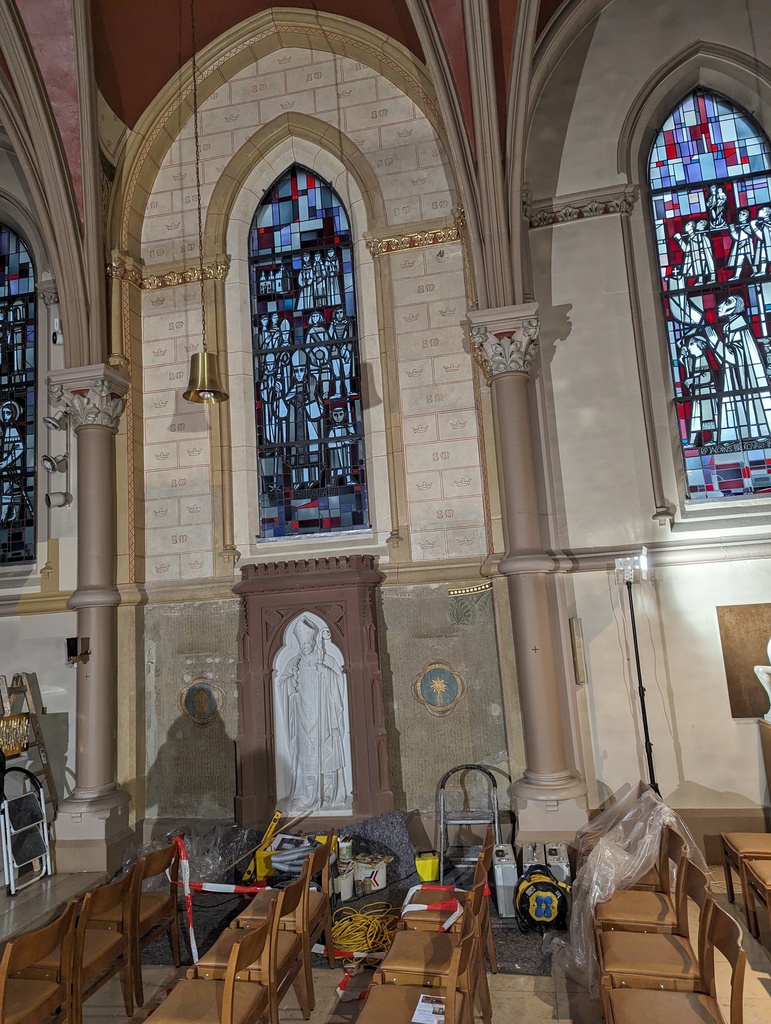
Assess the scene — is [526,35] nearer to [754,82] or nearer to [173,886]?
[754,82]

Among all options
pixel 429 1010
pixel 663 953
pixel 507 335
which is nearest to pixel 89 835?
pixel 429 1010

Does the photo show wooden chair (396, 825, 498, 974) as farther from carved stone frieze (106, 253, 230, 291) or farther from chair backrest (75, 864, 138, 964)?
carved stone frieze (106, 253, 230, 291)

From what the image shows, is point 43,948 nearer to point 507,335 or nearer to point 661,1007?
point 661,1007

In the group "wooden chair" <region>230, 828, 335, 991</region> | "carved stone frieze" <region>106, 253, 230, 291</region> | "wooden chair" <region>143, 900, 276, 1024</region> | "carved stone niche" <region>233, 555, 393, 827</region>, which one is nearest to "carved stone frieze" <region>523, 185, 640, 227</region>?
"carved stone frieze" <region>106, 253, 230, 291</region>

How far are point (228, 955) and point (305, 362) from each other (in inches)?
221

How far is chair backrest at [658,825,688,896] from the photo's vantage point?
14.3 feet

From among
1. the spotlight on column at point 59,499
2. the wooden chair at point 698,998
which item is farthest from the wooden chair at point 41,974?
the spotlight on column at point 59,499

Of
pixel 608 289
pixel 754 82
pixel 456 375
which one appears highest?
pixel 754 82

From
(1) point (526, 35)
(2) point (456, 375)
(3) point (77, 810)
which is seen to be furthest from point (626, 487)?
(3) point (77, 810)

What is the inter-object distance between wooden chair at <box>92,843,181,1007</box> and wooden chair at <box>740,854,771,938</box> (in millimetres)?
3739

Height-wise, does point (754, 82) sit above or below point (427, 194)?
above

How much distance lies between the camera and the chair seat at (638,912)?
4.17m

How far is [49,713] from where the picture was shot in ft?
25.3

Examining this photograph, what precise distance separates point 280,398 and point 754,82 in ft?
18.2
